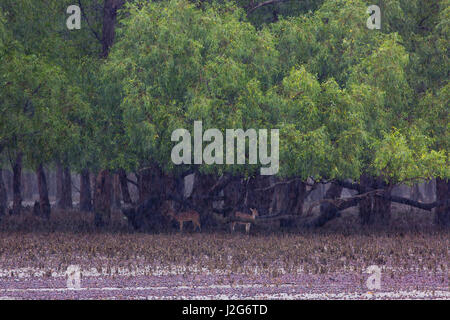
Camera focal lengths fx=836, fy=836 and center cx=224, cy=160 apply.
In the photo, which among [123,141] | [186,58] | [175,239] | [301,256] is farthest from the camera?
[123,141]

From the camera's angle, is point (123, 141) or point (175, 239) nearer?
point (175, 239)

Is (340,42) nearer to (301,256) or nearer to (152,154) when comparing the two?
(152,154)

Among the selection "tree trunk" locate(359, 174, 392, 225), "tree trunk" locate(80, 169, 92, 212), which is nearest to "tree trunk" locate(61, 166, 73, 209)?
"tree trunk" locate(80, 169, 92, 212)

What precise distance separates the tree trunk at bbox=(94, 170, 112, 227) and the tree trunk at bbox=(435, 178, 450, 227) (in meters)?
12.2

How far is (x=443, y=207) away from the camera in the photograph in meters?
29.9

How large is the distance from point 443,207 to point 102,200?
41.7 feet

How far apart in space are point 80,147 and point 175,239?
19.1 ft

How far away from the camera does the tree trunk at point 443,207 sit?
3025 centimetres

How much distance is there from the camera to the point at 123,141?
1086 inches

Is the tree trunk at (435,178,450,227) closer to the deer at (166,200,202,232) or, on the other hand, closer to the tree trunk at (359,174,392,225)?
the tree trunk at (359,174,392,225)

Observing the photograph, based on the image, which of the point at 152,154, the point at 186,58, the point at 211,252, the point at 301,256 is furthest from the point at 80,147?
the point at 301,256

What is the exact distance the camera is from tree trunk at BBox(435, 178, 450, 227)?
99.2 ft

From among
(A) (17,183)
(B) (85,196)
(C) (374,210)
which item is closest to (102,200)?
(A) (17,183)

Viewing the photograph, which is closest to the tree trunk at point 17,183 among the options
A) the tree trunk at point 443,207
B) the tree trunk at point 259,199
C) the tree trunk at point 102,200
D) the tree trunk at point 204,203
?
the tree trunk at point 102,200
